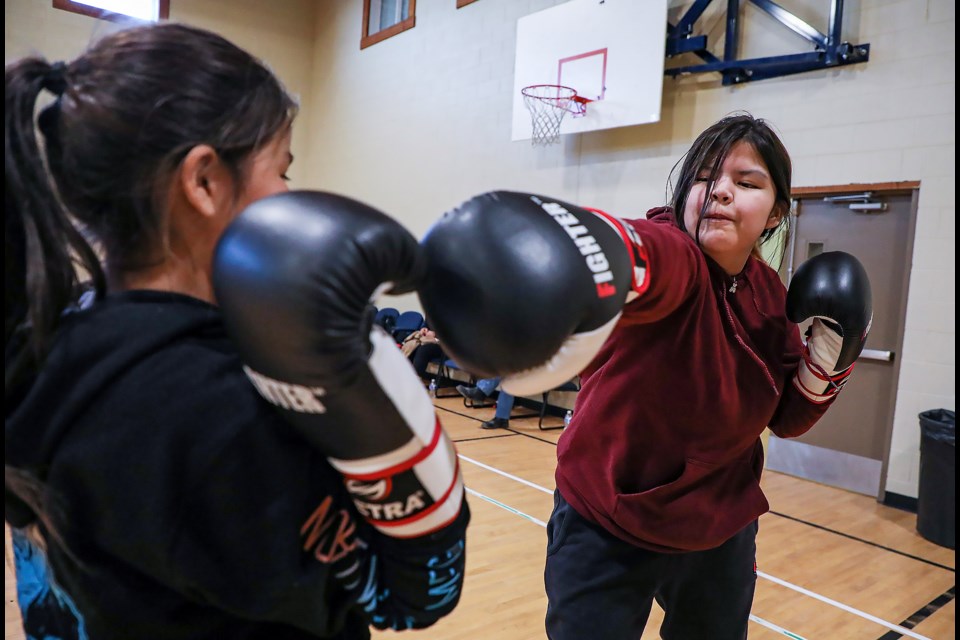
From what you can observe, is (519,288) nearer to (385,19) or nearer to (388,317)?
(388,317)

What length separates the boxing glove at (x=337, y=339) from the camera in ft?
1.78

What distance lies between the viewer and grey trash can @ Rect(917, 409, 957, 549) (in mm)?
3236

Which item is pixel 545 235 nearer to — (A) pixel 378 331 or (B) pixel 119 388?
(A) pixel 378 331

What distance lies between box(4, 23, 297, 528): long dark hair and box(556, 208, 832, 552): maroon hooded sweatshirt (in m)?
0.79

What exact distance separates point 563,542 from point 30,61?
1132mm

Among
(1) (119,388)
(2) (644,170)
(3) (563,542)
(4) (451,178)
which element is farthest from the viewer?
(4) (451,178)

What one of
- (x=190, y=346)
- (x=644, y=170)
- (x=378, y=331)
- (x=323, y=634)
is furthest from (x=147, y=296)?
(x=644, y=170)

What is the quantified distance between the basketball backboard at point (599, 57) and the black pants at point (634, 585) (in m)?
3.70

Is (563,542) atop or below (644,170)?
below

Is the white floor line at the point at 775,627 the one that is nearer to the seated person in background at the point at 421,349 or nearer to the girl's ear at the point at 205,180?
the girl's ear at the point at 205,180

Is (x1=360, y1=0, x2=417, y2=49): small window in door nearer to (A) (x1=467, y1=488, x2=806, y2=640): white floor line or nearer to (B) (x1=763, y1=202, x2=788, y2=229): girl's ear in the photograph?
(A) (x1=467, y1=488, x2=806, y2=640): white floor line

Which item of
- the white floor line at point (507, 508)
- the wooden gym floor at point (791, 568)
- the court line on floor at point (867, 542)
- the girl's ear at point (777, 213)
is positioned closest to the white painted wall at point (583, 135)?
the wooden gym floor at point (791, 568)

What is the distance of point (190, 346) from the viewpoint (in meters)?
0.58

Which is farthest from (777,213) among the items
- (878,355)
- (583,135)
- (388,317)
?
(388,317)
